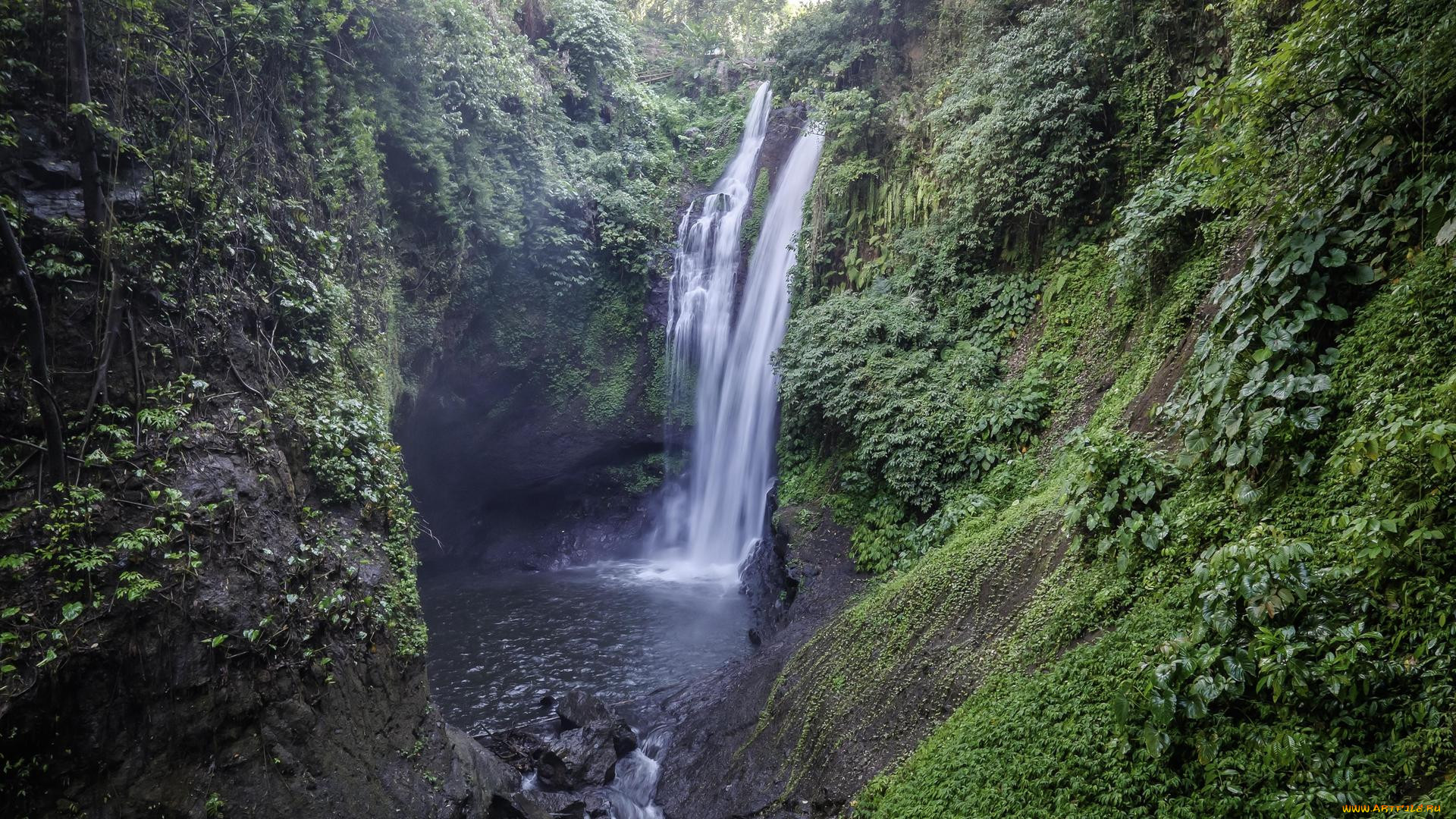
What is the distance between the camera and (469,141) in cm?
1318

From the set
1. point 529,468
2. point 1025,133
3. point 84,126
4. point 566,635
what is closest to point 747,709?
point 566,635

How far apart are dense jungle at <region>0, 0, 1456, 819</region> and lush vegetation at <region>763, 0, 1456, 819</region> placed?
31 millimetres

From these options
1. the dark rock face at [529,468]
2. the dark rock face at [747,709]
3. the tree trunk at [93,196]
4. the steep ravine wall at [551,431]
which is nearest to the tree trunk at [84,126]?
the tree trunk at [93,196]

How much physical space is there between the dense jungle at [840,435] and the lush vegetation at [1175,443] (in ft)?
0.10

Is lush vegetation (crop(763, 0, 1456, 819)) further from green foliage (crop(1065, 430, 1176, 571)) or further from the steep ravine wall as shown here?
the steep ravine wall

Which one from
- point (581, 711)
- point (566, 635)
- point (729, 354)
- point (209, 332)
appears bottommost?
point (566, 635)

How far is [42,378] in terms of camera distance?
5.14 m

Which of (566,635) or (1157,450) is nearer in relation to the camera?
(1157,450)

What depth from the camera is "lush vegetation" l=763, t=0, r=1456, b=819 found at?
9.55ft

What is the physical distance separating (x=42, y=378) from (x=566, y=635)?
8.72 m

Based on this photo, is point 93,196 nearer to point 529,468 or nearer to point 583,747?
point 583,747

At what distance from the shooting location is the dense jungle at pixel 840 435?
3.35 m

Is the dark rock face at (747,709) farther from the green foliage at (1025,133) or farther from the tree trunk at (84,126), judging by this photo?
the tree trunk at (84,126)

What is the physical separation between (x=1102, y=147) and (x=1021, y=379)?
2.78 meters
